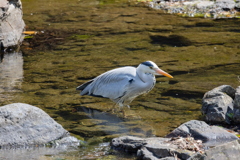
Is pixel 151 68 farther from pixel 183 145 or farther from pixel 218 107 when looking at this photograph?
pixel 183 145

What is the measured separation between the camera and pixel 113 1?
16.4 metres

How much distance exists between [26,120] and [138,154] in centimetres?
148

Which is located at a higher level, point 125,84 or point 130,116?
point 125,84

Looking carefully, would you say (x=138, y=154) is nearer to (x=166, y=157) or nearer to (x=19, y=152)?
(x=166, y=157)

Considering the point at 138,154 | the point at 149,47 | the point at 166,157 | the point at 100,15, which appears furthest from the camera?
the point at 100,15

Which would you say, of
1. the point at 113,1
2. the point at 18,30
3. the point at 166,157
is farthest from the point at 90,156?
the point at 113,1

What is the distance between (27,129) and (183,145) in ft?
6.26

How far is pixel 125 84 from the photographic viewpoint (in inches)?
259

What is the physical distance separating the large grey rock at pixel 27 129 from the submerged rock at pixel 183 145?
2.37ft

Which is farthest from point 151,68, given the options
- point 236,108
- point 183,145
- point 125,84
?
point 183,145

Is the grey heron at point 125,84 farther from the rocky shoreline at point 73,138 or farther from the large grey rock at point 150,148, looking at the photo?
the large grey rock at point 150,148

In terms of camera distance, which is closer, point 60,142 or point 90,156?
point 90,156

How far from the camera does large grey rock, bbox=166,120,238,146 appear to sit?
5.18 meters

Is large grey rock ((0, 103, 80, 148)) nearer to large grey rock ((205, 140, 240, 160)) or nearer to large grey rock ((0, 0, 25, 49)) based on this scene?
large grey rock ((205, 140, 240, 160))
